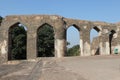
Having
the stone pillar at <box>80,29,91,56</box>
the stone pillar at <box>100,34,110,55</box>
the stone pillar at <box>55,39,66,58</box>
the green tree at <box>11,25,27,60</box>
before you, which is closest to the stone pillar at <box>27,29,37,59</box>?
the stone pillar at <box>55,39,66,58</box>

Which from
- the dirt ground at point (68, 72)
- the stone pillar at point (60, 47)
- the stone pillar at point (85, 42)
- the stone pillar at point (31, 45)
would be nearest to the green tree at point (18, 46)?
the stone pillar at point (31, 45)

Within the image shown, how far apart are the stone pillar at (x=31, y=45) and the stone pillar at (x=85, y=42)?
490 centimetres

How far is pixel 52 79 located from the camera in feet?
28.2

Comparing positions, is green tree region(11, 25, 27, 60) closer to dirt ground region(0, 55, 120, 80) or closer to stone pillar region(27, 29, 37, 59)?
stone pillar region(27, 29, 37, 59)

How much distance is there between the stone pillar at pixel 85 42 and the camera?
93.0ft

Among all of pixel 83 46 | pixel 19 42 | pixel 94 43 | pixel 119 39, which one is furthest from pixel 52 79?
pixel 19 42

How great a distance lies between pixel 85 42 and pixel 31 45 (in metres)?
5.62

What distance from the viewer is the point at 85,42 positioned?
2847 cm

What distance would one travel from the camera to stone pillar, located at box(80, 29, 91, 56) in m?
28.4

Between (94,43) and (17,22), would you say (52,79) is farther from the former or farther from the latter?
(94,43)

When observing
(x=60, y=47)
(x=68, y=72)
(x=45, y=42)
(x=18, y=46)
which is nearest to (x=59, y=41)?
(x=60, y=47)

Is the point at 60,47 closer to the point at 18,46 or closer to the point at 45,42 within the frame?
the point at 18,46

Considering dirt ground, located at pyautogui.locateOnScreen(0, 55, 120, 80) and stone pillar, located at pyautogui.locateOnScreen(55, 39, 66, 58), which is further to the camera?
stone pillar, located at pyautogui.locateOnScreen(55, 39, 66, 58)

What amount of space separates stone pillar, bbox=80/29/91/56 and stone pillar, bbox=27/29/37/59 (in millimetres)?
4902
